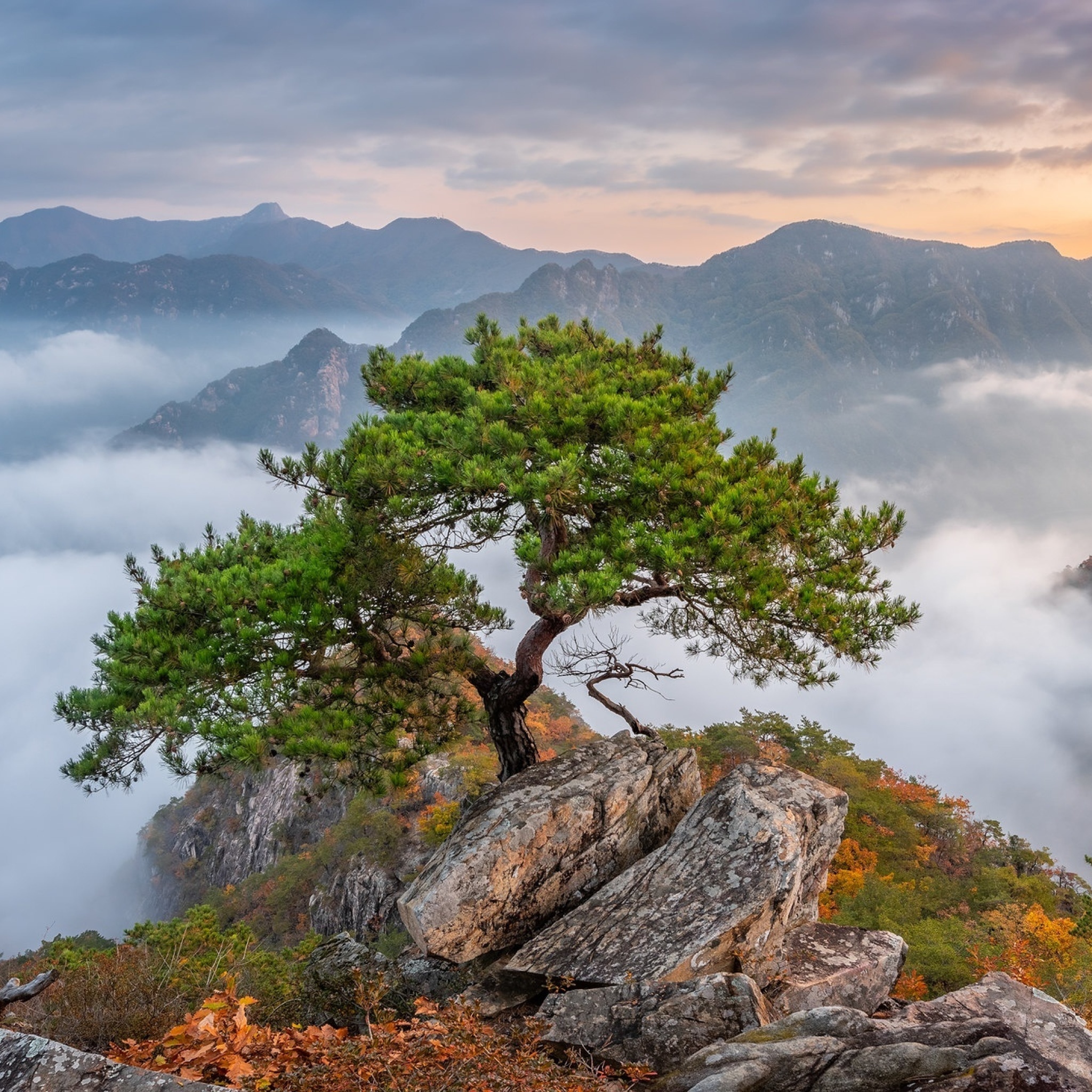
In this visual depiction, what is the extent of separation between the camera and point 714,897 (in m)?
8.16

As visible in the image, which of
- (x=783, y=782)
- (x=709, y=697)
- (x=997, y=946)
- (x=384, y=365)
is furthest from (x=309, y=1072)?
(x=709, y=697)

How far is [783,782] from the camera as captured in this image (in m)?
9.67

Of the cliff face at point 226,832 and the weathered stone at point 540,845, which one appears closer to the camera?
the weathered stone at point 540,845

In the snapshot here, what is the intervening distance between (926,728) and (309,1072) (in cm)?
21447

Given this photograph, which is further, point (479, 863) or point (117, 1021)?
point (479, 863)

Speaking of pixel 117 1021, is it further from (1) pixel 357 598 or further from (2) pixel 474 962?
(1) pixel 357 598

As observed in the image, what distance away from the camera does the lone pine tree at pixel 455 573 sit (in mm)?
8539

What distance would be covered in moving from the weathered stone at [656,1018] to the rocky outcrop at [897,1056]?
32 centimetres

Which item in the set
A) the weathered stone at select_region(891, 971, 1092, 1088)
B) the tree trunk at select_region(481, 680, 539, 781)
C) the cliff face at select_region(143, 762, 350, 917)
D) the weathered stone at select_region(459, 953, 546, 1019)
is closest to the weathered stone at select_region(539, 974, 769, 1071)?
the weathered stone at select_region(459, 953, 546, 1019)

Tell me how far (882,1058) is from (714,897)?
2979 mm

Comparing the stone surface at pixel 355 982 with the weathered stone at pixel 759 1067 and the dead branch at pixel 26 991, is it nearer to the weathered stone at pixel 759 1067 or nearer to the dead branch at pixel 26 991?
the dead branch at pixel 26 991

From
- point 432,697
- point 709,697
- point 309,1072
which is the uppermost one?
point 432,697

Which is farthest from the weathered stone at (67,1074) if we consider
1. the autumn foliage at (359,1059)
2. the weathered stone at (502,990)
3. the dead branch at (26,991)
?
the weathered stone at (502,990)

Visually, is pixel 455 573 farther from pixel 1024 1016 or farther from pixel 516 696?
pixel 1024 1016
